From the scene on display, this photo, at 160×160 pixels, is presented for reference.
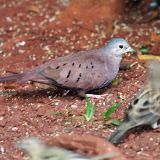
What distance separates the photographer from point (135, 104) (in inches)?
207

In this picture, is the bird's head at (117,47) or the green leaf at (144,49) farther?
the green leaf at (144,49)

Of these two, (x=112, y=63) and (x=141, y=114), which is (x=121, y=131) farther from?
(x=112, y=63)

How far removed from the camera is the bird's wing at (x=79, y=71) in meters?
6.23

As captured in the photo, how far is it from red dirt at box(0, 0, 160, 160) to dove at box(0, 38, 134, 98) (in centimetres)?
20

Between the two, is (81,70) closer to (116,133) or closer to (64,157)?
(116,133)

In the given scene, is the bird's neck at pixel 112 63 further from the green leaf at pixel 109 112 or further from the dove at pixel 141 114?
the dove at pixel 141 114

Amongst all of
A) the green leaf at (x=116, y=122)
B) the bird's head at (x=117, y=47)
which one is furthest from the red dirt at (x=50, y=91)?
the bird's head at (x=117, y=47)

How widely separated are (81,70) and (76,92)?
1.02ft

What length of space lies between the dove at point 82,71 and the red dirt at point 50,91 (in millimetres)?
200

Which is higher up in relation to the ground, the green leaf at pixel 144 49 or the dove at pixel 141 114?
the green leaf at pixel 144 49

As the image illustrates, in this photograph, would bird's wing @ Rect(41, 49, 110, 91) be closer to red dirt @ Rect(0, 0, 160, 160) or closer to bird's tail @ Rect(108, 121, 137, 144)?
red dirt @ Rect(0, 0, 160, 160)

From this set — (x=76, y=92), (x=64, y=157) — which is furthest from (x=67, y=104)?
(x=64, y=157)

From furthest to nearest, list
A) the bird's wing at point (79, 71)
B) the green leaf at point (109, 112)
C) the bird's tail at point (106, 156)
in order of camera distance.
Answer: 1. the bird's wing at point (79, 71)
2. the green leaf at point (109, 112)
3. the bird's tail at point (106, 156)

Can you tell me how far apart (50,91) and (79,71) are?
633mm
